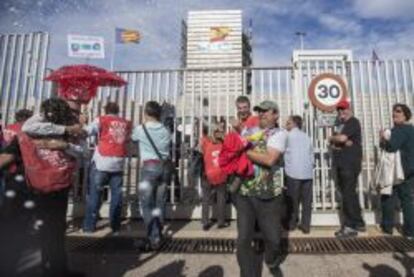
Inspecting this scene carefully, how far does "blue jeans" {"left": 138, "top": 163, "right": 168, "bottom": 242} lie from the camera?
20.6ft

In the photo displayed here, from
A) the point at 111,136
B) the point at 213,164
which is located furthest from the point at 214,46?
the point at 111,136

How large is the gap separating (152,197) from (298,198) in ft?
8.17

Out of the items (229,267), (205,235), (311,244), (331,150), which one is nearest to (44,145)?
(229,267)

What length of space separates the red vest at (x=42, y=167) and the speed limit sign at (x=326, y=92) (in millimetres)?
4735

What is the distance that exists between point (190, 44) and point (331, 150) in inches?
1504

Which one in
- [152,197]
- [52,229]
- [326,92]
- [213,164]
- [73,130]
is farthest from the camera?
[326,92]

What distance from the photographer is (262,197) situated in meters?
→ 4.46

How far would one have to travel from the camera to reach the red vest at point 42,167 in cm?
437

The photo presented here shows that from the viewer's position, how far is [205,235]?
7188mm

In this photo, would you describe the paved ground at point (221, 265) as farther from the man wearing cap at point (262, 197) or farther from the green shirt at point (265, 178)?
the green shirt at point (265, 178)

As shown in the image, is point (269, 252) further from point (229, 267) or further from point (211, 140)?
point (211, 140)

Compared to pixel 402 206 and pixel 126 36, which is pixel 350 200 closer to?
pixel 402 206

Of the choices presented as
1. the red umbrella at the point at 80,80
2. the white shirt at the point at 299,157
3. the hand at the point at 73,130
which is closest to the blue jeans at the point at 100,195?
the red umbrella at the point at 80,80

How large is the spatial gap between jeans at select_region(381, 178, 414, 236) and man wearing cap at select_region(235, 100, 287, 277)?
305 cm
